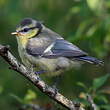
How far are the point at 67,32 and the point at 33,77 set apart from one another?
2.91 m

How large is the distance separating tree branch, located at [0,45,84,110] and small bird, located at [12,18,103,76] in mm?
741

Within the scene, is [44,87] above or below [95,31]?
above

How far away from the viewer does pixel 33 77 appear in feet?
13.0

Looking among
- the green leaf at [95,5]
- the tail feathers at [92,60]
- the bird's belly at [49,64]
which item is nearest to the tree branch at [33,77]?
the tail feathers at [92,60]

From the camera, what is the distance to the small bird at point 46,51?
4.92m

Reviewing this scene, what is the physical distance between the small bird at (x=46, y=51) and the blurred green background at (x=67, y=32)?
0.35 metres

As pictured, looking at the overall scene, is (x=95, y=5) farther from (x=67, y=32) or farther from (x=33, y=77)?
(x=33, y=77)

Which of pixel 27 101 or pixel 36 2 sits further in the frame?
pixel 36 2

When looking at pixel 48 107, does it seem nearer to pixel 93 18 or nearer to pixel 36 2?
pixel 93 18

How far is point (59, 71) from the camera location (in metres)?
4.97

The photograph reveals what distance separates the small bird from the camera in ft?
16.1

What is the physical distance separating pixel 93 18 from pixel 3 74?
1521 millimetres

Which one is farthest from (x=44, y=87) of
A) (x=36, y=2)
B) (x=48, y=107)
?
(x=36, y=2)

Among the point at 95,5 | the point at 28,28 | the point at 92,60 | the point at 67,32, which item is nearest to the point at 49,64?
the point at 92,60
